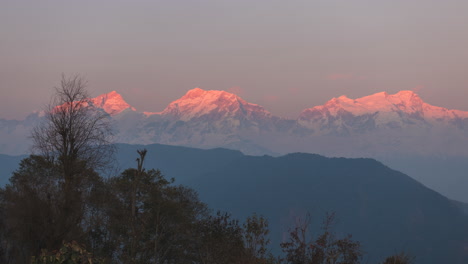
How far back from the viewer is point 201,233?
43.7 meters

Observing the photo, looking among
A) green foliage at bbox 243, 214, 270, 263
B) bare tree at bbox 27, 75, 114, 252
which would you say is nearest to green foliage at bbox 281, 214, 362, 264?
green foliage at bbox 243, 214, 270, 263

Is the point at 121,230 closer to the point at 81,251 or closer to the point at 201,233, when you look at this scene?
the point at 201,233

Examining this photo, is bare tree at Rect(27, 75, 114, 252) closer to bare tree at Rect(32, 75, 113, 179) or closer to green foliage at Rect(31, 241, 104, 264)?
bare tree at Rect(32, 75, 113, 179)

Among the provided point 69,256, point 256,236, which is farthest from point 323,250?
point 69,256

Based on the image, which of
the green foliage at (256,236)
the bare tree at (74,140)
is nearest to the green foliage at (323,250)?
the green foliage at (256,236)

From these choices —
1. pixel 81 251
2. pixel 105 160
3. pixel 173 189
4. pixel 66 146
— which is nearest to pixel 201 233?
pixel 173 189

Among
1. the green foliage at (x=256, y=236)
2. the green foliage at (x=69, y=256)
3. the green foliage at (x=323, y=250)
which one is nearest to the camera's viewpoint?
→ the green foliage at (x=69, y=256)

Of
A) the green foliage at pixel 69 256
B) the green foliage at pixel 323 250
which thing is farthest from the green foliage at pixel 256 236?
the green foliage at pixel 69 256

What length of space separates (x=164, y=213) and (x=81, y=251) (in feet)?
111

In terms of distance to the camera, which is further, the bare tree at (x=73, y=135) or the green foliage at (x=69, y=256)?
the bare tree at (x=73, y=135)

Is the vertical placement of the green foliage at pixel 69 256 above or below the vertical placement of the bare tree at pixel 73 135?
below

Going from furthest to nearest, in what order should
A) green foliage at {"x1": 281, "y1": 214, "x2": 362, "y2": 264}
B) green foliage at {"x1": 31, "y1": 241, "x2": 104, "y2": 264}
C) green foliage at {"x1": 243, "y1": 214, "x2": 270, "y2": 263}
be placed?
green foliage at {"x1": 243, "y1": 214, "x2": 270, "y2": 263}
green foliage at {"x1": 281, "y1": 214, "x2": 362, "y2": 264}
green foliage at {"x1": 31, "y1": 241, "x2": 104, "y2": 264}

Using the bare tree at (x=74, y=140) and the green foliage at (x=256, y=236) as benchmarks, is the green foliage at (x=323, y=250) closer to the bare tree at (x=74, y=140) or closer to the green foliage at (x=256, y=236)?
the green foliage at (x=256, y=236)

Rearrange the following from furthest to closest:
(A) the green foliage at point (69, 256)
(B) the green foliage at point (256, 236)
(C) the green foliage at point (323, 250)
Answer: (B) the green foliage at point (256, 236) → (C) the green foliage at point (323, 250) → (A) the green foliage at point (69, 256)
